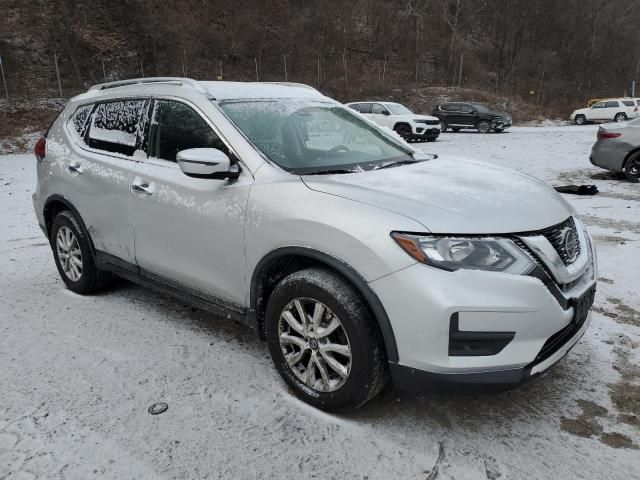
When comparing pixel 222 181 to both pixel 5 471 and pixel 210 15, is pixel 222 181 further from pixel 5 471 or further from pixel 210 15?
pixel 210 15

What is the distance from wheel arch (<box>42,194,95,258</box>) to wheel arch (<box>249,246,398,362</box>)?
6.13ft

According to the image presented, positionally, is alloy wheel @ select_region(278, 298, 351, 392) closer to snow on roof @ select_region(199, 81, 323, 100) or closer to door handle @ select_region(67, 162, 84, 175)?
snow on roof @ select_region(199, 81, 323, 100)

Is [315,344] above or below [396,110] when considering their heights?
above

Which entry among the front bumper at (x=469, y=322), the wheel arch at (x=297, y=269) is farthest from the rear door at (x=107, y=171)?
the front bumper at (x=469, y=322)

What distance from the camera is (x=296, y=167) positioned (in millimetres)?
2914

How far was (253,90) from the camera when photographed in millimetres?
3506

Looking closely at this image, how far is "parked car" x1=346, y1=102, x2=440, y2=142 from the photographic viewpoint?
784 inches

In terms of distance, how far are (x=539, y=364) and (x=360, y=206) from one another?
1.08 metres

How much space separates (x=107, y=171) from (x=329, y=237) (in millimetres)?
2064

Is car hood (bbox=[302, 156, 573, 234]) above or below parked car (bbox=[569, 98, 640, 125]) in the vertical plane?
above

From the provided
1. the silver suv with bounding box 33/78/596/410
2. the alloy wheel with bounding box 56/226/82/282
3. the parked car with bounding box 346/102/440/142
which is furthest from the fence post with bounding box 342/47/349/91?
the silver suv with bounding box 33/78/596/410

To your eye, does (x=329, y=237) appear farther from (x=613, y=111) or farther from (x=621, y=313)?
(x=613, y=111)

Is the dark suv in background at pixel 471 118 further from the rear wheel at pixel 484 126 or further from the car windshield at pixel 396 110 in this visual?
Result: the car windshield at pixel 396 110

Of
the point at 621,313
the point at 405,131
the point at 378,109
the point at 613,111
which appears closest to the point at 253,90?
the point at 621,313
